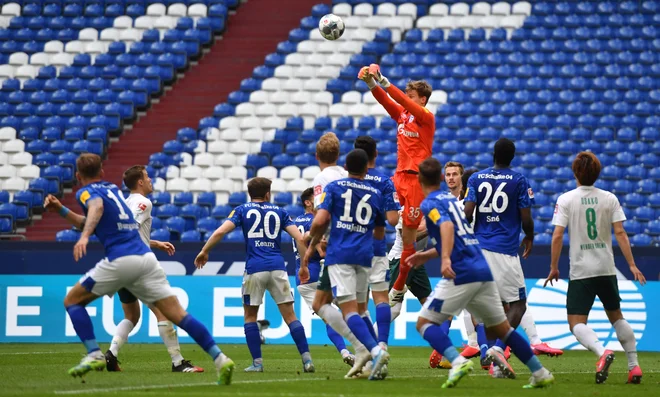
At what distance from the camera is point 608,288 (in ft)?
34.8

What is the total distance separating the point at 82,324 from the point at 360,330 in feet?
8.51

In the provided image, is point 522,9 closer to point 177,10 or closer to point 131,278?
point 177,10

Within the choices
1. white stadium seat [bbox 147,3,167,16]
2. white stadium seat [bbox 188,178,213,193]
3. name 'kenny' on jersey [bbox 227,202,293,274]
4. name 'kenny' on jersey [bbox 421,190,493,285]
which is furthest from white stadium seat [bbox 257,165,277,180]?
name 'kenny' on jersey [bbox 421,190,493,285]

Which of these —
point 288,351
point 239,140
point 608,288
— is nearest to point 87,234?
point 608,288

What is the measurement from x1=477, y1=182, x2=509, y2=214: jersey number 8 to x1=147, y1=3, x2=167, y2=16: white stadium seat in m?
20.9

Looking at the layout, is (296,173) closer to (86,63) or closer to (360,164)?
(86,63)

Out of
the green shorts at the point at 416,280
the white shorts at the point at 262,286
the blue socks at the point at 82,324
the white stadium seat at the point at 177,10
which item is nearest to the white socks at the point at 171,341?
the white shorts at the point at 262,286

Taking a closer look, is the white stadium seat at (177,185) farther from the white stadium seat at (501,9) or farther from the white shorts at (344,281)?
the white shorts at (344,281)

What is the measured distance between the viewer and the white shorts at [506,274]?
1081 cm

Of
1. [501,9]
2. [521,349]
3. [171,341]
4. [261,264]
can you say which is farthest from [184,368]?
[501,9]

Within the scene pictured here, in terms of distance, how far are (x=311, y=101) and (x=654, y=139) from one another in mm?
8549

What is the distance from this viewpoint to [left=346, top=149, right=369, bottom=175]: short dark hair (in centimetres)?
1007

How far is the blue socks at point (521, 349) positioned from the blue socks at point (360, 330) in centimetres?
134

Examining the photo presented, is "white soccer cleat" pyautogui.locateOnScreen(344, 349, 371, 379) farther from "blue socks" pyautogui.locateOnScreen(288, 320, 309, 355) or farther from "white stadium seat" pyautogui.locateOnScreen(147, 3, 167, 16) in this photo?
"white stadium seat" pyautogui.locateOnScreen(147, 3, 167, 16)
